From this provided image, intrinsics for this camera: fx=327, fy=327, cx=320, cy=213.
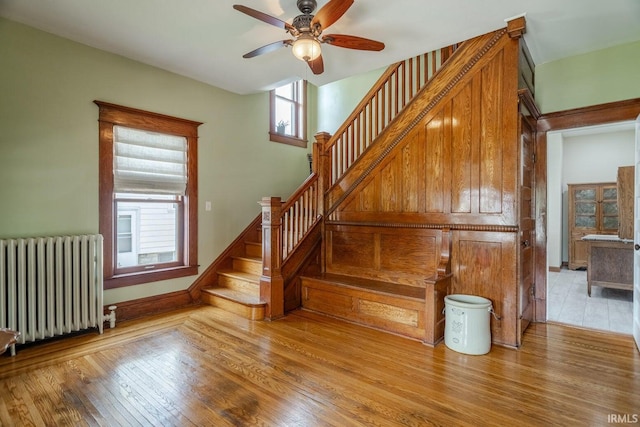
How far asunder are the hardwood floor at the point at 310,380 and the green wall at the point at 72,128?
118 centimetres

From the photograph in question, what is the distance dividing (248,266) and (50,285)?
212 cm

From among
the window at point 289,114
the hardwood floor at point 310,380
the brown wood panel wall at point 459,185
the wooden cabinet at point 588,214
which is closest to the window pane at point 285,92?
the window at point 289,114

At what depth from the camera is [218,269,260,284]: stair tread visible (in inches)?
164

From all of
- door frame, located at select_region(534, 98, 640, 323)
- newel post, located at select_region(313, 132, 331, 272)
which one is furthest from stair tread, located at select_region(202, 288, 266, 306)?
door frame, located at select_region(534, 98, 640, 323)

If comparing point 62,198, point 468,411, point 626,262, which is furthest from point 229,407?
point 626,262

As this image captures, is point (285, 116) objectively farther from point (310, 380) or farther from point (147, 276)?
point (310, 380)

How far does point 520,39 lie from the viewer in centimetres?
299

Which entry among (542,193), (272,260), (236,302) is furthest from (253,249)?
(542,193)

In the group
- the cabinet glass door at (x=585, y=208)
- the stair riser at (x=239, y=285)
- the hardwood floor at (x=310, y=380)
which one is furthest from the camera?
the cabinet glass door at (x=585, y=208)

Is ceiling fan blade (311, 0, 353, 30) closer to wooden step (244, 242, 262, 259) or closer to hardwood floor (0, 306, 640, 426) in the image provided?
hardwood floor (0, 306, 640, 426)

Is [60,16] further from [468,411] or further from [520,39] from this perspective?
[468,411]

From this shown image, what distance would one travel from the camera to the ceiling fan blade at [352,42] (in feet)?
8.34

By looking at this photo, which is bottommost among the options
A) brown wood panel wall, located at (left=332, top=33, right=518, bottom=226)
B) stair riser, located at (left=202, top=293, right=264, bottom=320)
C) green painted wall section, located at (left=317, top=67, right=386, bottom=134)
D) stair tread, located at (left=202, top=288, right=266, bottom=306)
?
stair riser, located at (left=202, top=293, right=264, bottom=320)

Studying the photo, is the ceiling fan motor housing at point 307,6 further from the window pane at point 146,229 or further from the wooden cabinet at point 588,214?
the wooden cabinet at point 588,214
